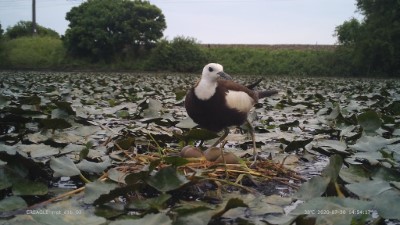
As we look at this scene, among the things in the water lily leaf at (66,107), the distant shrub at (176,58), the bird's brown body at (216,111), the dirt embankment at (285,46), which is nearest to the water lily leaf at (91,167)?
the bird's brown body at (216,111)

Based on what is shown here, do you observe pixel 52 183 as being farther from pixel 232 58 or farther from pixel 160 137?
pixel 232 58

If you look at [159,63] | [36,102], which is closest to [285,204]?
[36,102]

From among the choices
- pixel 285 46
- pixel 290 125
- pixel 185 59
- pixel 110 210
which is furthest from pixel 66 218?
pixel 285 46

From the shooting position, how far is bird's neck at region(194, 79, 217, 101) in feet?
7.23

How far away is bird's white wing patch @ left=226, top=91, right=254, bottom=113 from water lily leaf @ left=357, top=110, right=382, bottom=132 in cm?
66

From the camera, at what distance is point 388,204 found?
1.14m

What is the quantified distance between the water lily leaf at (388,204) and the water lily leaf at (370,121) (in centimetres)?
125

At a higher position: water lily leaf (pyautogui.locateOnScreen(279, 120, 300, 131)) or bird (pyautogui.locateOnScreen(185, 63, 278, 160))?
bird (pyautogui.locateOnScreen(185, 63, 278, 160))

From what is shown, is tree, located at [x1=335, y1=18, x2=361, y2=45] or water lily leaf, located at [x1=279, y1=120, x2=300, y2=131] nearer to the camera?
water lily leaf, located at [x1=279, y1=120, x2=300, y2=131]

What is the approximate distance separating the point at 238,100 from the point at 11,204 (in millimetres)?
1348

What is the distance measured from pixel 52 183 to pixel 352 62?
69.0 ft

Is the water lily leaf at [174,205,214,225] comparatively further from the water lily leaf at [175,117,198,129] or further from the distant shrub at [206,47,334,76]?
the distant shrub at [206,47,334,76]

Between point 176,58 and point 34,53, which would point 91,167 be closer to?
point 176,58

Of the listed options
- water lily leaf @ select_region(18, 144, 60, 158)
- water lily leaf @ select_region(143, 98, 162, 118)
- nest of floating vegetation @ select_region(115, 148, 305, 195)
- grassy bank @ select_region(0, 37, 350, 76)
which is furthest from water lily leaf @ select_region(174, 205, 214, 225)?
grassy bank @ select_region(0, 37, 350, 76)
